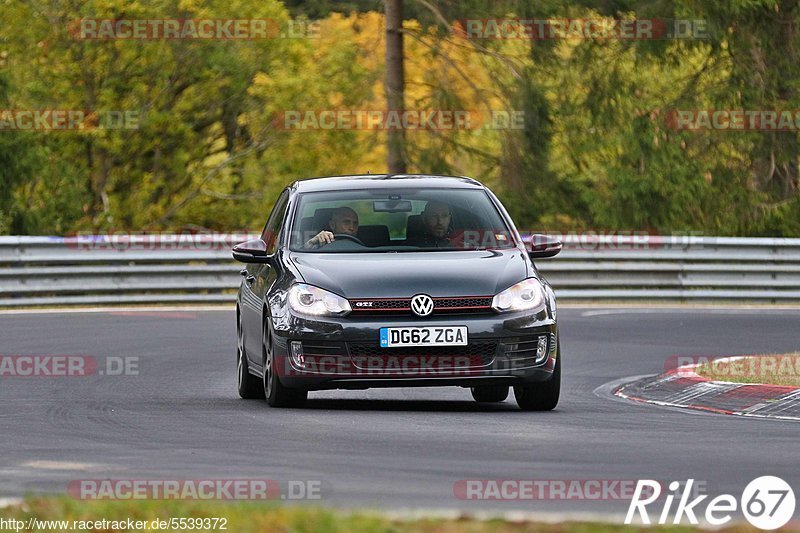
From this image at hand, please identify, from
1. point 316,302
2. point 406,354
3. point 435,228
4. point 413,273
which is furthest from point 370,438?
point 435,228

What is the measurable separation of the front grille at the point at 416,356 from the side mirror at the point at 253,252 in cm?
161

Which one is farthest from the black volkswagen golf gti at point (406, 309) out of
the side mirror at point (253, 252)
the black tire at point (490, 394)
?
the black tire at point (490, 394)

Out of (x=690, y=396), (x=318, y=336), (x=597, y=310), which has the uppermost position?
(x=318, y=336)

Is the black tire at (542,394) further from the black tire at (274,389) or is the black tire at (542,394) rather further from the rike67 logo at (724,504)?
the rike67 logo at (724,504)

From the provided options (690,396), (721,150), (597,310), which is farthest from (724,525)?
(721,150)

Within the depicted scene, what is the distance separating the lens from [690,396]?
1341 cm

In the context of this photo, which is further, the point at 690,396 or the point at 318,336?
the point at 690,396

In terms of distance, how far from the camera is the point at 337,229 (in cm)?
1274

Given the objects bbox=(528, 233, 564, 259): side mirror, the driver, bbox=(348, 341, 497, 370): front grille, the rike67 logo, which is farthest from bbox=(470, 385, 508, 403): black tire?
the rike67 logo

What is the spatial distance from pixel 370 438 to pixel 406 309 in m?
1.60

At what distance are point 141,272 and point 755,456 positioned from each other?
1779cm

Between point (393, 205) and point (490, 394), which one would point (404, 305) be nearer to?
point (393, 205)

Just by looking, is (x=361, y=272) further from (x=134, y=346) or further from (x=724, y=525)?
(x=134, y=346)

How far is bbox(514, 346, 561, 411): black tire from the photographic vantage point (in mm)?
12125
